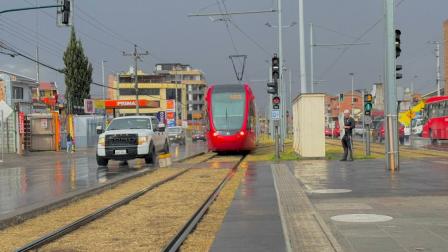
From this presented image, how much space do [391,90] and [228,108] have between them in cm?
1303

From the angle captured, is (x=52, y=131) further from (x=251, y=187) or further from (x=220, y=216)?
(x=220, y=216)

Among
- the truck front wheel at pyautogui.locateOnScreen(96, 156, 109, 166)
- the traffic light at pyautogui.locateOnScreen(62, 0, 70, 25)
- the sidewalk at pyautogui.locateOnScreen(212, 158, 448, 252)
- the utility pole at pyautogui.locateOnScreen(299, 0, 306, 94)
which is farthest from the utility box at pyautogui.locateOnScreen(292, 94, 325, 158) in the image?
the traffic light at pyautogui.locateOnScreen(62, 0, 70, 25)

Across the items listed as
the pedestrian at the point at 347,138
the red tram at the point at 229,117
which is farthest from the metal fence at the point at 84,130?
the pedestrian at the point at 347,138

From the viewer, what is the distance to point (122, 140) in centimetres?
2217

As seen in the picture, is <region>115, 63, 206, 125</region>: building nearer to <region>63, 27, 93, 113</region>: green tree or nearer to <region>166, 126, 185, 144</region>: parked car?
<region>63, 27, 93, 113</region>: green tree

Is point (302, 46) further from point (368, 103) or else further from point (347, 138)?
point (347, 138)

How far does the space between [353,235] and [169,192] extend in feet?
21.8

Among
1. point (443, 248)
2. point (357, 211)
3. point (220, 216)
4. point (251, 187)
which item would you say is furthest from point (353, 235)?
point (251, 187)

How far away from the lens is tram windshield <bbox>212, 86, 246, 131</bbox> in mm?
29156

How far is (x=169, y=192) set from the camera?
1334cm

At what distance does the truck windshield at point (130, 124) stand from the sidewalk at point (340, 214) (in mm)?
9107

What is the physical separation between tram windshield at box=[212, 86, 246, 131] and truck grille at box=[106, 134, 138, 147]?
7660 millimetres

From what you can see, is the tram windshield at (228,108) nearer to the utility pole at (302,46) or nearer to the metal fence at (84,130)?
the utility pole at (302,46)

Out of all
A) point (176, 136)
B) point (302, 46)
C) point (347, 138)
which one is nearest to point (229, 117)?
point (302, 46)
